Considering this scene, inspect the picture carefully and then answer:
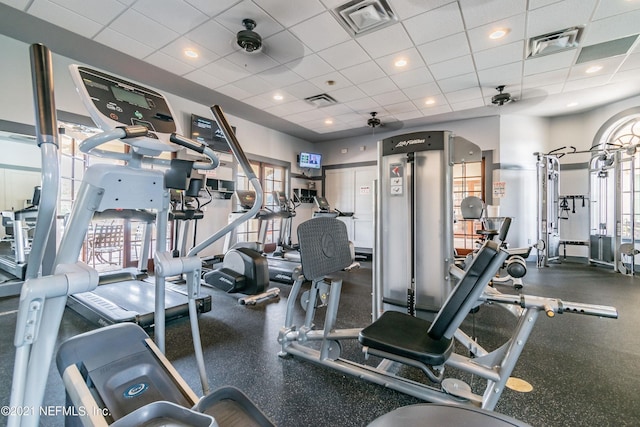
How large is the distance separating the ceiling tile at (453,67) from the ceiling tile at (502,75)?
0.29m

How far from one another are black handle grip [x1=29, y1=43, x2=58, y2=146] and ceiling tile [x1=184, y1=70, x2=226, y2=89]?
3.54 meters

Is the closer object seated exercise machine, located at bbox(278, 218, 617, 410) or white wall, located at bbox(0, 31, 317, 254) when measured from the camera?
seated exercise machine, located at bbox(278, 218, 617, 410)

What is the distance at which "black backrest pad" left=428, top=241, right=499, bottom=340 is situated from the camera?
130 centimetres

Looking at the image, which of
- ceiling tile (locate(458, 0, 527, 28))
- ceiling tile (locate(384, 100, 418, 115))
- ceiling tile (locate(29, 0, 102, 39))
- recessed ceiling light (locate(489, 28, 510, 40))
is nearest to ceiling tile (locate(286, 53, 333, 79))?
ceiling tile (locate(458, 0, 527, 28))

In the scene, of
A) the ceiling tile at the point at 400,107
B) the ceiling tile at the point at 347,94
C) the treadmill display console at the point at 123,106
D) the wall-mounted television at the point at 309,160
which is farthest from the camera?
the wall-mounted television at the point at 309,160

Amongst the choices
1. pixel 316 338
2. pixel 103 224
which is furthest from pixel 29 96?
pixel 316 338

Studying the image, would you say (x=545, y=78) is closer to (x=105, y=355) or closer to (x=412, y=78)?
(x=412, y=78)

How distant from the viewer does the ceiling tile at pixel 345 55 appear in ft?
11.8

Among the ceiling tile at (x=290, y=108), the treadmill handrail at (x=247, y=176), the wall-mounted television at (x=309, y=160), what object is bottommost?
the treadmill handrail at (x=247, y=176)

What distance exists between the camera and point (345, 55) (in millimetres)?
3797

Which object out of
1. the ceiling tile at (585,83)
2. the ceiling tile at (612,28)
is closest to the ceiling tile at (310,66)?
the ceiling tile at (612,28)

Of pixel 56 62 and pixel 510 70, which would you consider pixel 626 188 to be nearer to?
pixel 510 70

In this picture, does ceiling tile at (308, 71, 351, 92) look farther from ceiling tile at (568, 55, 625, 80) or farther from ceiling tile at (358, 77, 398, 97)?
ceiling tile at (568, 55, 625, 80)

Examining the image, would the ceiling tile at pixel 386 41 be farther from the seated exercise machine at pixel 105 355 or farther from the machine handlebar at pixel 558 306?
the machine handlebar at pixel 558 306
